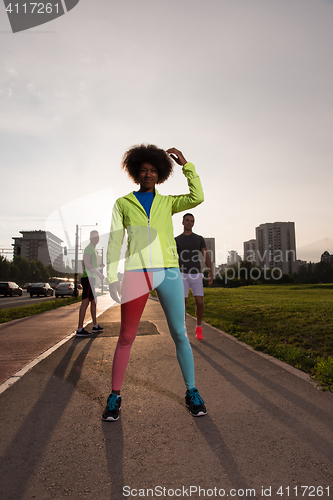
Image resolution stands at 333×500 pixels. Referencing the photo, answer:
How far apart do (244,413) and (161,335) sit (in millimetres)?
4412

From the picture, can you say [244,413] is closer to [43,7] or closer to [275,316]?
[275,316]

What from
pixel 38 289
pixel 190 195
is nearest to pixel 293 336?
pixel 190 195

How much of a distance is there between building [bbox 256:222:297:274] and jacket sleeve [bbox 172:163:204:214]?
117 m

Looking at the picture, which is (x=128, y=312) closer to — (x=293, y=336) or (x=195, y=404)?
(x=195, y=404)

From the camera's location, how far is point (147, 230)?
3.05 meters

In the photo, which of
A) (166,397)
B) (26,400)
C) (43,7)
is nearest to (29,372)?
(26,400)

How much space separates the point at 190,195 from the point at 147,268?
85 centimetres

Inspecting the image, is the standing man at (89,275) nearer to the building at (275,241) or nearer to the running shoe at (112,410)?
the running shoe at (112,410)

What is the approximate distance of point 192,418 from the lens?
291cm

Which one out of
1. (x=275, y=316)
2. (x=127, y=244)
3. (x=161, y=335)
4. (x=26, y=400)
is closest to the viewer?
(x=127, y=244)

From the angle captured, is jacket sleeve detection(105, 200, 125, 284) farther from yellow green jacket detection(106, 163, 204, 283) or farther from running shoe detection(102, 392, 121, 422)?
running shoe detection(102, 392, 121, 422)

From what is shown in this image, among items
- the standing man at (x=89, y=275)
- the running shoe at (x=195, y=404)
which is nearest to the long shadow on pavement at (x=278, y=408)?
the running shoe at (x=195, y=404)

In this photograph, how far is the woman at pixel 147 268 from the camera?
9.71 feet

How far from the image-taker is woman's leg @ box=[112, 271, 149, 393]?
2.95m
